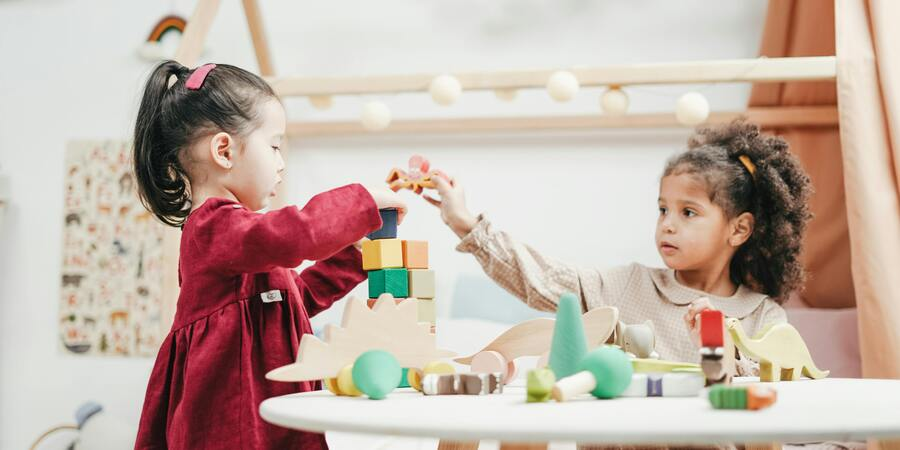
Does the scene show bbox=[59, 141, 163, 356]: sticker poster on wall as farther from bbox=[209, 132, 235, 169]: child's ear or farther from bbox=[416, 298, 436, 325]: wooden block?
bbox=[416, 298, 436, 325]: wooden block

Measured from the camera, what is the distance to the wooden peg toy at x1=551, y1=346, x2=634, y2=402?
695mm

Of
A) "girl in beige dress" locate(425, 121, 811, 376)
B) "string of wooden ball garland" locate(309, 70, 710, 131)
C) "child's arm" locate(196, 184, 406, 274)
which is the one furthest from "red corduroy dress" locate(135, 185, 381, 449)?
"string of wooden ball garland" locate(309, 70, 710, 131)

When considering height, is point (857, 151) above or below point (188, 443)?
above

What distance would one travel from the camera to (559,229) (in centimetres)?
208

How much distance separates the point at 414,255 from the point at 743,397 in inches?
18.2

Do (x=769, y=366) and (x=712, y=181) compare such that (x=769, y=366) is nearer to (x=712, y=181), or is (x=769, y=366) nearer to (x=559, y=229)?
(x=712, y=181)

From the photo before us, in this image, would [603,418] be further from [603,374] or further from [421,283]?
[421,283]

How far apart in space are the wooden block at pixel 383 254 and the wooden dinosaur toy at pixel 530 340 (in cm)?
13

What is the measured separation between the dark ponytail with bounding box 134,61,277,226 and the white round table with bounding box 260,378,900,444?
1.33 ft

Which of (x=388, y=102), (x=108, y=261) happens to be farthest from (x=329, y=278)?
(x=108, y=261)

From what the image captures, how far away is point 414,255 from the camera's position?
100cm

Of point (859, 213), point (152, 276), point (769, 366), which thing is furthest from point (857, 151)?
point (152, 276)

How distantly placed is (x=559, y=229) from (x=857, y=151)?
2.43ft

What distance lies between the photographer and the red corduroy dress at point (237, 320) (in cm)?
87
